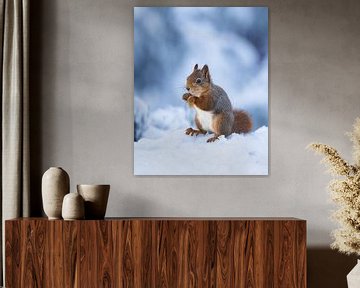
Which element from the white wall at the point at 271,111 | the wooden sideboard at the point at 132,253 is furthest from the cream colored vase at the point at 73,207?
the white wall at the point at 271,111

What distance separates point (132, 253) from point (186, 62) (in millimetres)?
1311

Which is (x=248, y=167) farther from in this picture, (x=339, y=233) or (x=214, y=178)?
(x=339, y=233)

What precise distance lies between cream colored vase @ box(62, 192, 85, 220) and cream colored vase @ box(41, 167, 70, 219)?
0.07 m

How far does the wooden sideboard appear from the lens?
3523mm

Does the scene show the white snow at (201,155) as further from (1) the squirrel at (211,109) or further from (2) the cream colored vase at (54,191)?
(2) the cream colored vase at (54,191)

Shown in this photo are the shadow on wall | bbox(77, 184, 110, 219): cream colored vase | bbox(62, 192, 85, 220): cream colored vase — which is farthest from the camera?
the shadow on wall

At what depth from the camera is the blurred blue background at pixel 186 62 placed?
13.2 feet

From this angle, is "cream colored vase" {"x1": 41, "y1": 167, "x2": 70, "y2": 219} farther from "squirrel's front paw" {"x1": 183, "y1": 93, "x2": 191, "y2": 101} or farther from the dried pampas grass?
the dried pampas grass

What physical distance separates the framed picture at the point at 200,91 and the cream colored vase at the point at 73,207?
1.95 ft

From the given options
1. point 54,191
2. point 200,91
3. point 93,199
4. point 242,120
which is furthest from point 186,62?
point 54,191

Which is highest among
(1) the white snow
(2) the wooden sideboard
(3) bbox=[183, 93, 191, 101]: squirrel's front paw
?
(3) bbox=[183, 93, 191, 101]: squirrel's front paw

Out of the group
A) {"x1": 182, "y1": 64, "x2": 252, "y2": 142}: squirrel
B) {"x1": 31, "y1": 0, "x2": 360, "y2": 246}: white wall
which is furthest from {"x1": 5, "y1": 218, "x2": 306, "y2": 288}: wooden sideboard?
{"x1": 182, "y1": 64, "x2": 252, "y2": 142}: squirrel

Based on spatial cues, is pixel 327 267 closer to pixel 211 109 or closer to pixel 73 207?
pixel 211 109

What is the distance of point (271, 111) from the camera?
404 centimetres
